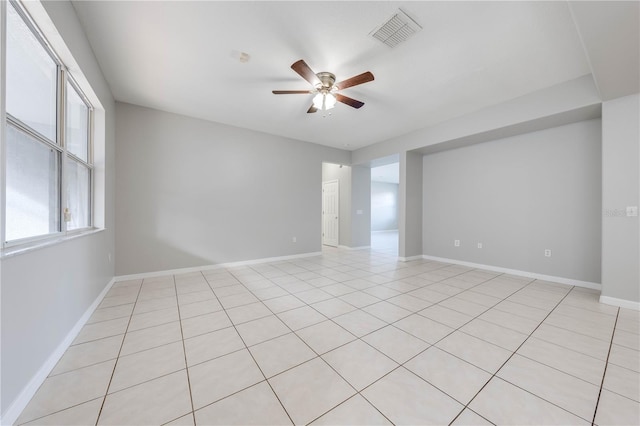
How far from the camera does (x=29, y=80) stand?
1640mm

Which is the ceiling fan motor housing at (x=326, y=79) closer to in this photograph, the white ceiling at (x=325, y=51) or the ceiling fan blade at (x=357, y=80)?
the white ceiling at (x=325, y=51)

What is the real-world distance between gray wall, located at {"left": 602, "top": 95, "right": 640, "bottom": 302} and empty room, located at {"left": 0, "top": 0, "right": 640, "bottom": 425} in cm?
2

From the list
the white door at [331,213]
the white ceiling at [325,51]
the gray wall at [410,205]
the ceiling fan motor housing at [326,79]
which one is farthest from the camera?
the white door at [331,213]

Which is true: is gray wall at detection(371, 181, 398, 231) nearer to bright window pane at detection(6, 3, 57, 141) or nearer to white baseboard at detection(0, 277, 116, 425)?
white baseboard at detection(0, 277, 116, 425)

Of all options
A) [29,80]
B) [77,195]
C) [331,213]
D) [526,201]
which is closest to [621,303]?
[526,201]

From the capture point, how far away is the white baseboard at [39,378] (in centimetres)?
119

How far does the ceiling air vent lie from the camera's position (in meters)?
2.04

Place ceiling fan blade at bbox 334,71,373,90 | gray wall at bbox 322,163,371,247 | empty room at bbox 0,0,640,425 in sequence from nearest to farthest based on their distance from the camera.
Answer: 1. empty room at bbox 0,0,640,425
2. ceiling fan blade at bbox 334,71,373,90
3. gray wall at bbox 322,163,371,247

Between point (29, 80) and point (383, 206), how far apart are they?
1195 centimetres

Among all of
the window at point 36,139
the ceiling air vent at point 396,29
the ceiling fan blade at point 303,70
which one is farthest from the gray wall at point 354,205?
the window at point 36,139

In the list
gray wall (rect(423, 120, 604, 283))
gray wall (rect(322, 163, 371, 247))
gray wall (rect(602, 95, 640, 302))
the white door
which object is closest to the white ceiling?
gray wall (rect(602, 95, 640, 302))

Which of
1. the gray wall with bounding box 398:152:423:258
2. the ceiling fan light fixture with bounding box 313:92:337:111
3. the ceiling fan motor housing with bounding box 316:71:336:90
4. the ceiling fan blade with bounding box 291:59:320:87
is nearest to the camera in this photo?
the ceiling fan blade with bounding box 291:59:320:87

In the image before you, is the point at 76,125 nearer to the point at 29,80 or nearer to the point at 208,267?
the point at 29,80

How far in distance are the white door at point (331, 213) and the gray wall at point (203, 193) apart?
5.43ft
